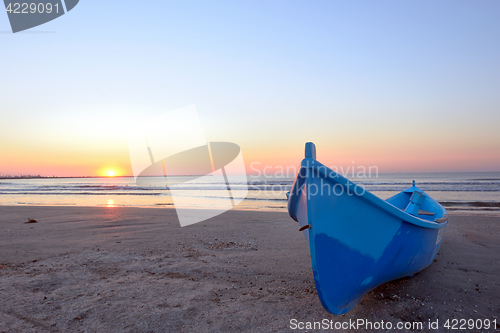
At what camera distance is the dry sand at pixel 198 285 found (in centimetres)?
288

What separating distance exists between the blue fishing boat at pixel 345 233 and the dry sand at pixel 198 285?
484mm

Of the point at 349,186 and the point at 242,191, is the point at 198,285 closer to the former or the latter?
the point at 349,186

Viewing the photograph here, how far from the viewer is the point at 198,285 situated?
3.78 m

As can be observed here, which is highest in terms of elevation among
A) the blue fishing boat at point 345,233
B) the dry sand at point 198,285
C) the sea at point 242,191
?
the blue fishing boat at point 345,233

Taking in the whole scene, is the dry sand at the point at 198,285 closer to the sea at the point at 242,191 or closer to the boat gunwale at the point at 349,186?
the boat gunwale at the point at 349,186

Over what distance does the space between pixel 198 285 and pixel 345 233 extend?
228 centimetres

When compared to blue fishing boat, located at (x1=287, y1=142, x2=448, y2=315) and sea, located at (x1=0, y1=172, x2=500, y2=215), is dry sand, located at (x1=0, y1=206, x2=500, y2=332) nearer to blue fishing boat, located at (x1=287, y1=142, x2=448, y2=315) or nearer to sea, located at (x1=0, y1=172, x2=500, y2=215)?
blue fishing boat, located at (x1=287, y1=142, x2=448, y2=315)

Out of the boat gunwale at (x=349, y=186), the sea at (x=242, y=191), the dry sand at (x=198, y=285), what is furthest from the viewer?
the sea at (x=242, y=191)

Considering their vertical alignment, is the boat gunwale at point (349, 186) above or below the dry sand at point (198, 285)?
above

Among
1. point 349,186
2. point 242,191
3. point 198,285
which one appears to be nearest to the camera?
point 349,186

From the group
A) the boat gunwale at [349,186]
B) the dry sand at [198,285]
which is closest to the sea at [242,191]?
the dry sand at [198,285]

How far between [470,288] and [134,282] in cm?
469

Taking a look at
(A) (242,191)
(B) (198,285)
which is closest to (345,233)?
(B) (198,285)

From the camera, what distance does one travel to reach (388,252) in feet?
9.54
